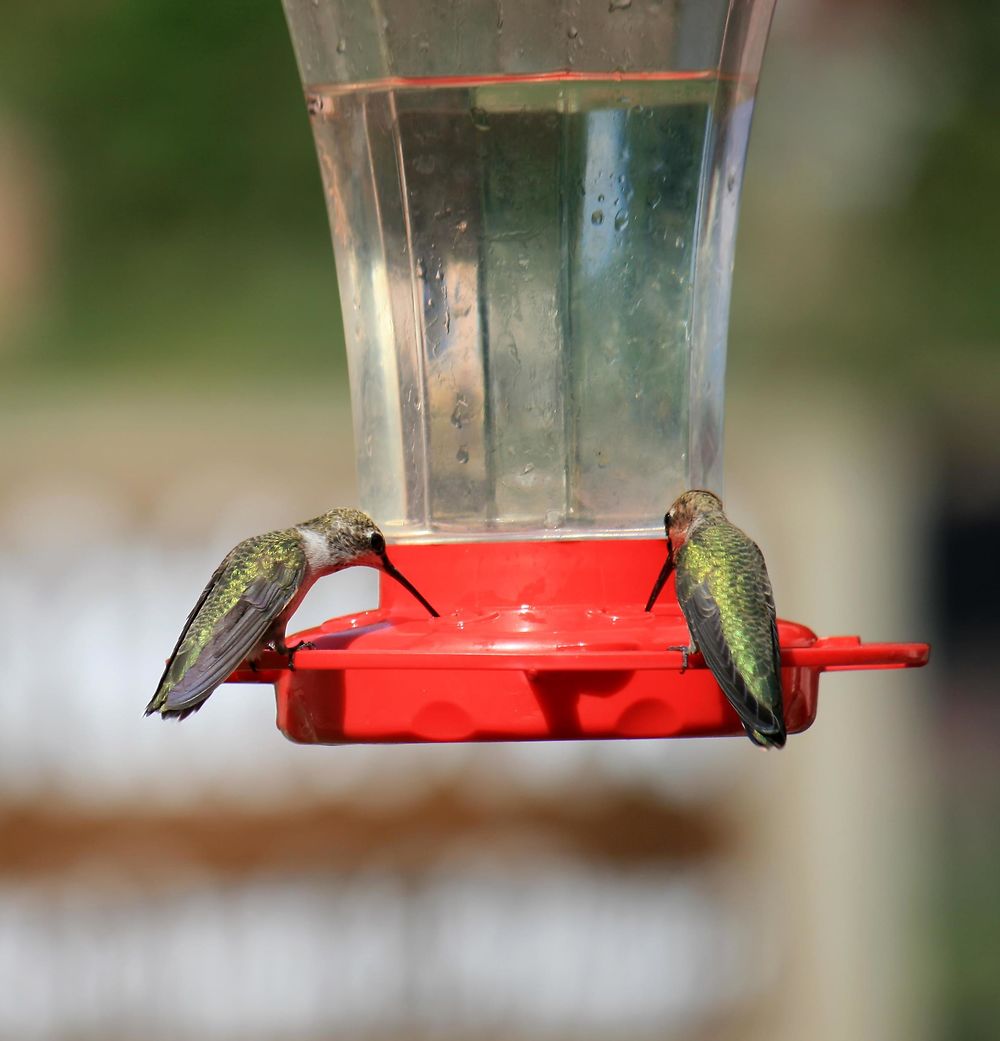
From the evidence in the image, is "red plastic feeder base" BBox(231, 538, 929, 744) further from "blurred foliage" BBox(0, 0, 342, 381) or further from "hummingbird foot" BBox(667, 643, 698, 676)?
"blurred foliage" BBox(0, 0, 342, 381)

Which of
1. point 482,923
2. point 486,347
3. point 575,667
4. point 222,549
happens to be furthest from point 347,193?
point 482,923

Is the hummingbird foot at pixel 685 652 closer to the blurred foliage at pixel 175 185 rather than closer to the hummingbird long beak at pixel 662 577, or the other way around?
the hummingbird long beak at pixel 662 577

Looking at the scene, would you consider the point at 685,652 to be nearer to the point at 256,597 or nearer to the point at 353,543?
the point at 353,543

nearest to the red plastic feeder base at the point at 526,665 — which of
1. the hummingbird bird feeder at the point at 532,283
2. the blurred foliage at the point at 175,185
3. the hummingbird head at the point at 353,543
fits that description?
the hummingbird bird feeder at the point at 532,283

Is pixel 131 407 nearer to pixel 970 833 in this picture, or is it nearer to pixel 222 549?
pixel 222 549

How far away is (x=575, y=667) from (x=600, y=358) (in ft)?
3.39

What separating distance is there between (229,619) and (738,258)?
11.8 meters

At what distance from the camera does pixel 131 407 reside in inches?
562

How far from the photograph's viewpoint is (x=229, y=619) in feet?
11.0

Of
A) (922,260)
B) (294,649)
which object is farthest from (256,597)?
(922,260)

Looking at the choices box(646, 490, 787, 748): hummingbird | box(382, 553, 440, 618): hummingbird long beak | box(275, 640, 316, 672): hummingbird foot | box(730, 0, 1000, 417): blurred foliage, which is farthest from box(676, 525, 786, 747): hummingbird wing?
box(730, 0, 1000, 417): blurred foliage

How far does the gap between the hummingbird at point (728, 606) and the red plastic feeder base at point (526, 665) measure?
0.06m

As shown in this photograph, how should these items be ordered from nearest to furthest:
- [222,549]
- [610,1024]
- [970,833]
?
[222,549] → [610,1024] → [970,833]

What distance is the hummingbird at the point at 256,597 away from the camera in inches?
127
